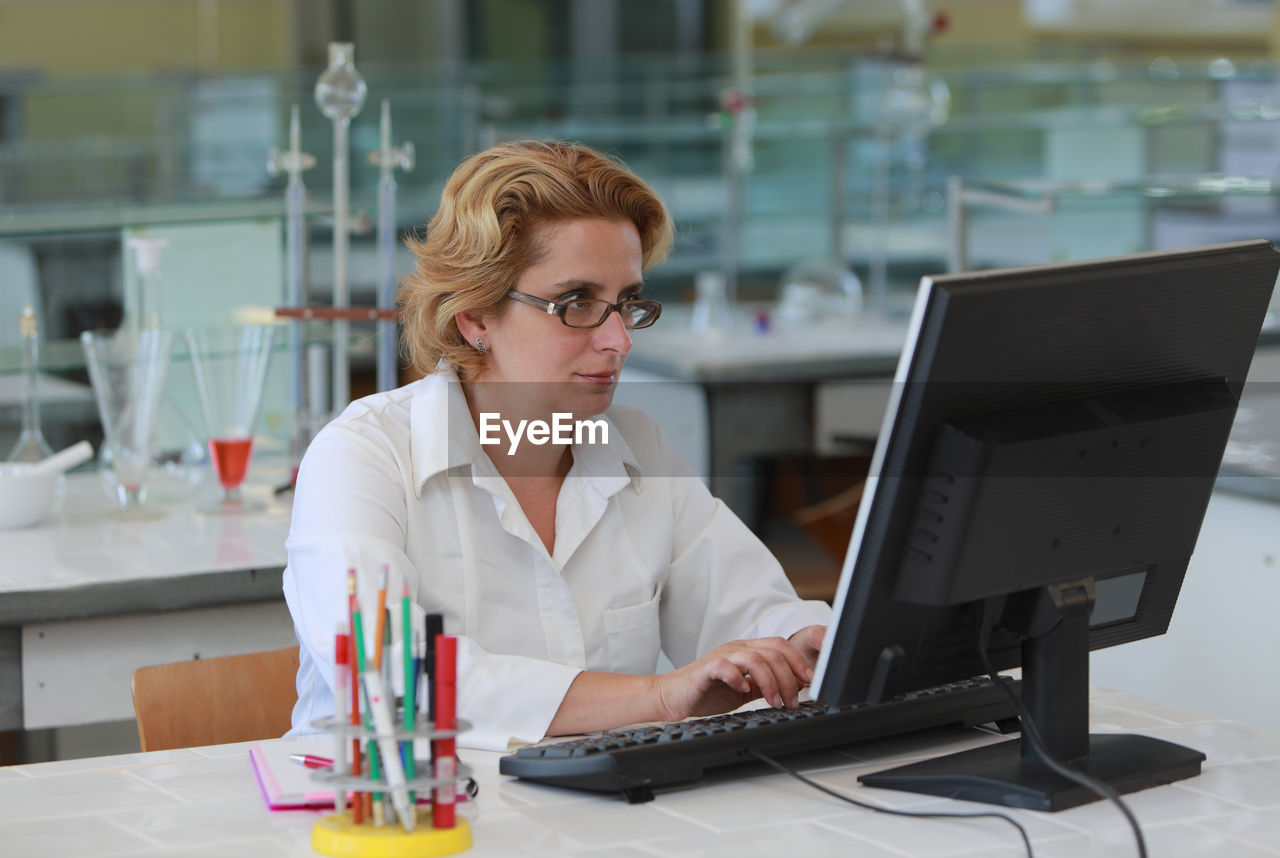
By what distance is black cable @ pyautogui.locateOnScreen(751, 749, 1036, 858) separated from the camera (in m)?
1.24

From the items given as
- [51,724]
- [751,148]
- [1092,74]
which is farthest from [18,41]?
[51,724]

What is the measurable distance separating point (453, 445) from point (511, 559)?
0.14m

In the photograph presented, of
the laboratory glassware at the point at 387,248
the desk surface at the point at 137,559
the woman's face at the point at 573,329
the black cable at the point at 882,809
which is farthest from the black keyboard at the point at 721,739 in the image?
the laboratory glassware at the point at 387,248

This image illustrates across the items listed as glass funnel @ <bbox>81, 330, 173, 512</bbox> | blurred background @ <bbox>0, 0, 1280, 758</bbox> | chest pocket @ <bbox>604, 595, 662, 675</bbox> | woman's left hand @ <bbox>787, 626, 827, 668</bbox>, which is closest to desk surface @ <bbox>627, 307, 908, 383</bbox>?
blurred background @ <bbox>0, 0, 1280, 758</bbox>

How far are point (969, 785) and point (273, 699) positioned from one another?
829 mm

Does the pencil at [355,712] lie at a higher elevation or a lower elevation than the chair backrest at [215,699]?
higher

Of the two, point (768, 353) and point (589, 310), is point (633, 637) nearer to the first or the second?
point (589, 310)

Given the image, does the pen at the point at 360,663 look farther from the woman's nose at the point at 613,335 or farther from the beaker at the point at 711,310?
the beaker at the point at 711,310

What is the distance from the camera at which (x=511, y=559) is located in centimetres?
174

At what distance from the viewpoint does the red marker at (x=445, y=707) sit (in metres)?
1.15

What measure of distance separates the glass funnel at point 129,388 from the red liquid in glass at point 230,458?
102 millimetres

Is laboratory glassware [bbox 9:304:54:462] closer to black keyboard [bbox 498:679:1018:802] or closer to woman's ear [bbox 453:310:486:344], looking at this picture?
woman's ear [bbox 453:310:486:344]

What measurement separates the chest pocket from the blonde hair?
32 cm

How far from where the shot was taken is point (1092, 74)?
6348 millimetres
